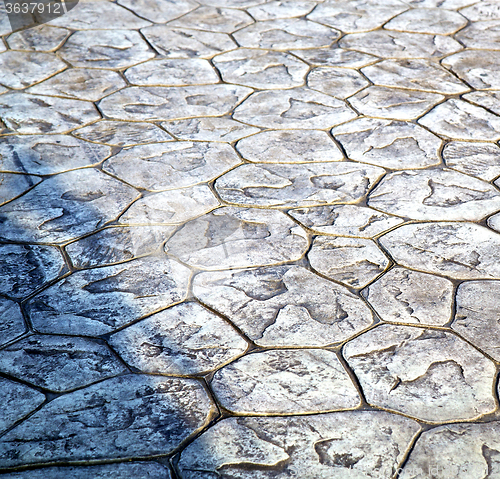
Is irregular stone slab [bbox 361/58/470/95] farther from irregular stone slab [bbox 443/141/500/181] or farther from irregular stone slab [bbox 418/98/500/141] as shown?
irregular stone slab [bbox 443/141/500/181]

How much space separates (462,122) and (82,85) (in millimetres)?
3372

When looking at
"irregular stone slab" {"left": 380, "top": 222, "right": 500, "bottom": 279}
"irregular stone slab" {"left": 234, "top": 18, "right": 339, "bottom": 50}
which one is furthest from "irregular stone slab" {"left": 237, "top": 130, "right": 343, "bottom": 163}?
"irregular stone slab" {"left": 234, "top": 18, "right": 339, "bottom": 50}

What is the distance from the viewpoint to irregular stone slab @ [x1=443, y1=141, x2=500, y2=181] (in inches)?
164

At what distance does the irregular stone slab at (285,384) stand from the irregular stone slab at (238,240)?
757 mm

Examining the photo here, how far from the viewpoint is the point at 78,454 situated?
2.31 meters

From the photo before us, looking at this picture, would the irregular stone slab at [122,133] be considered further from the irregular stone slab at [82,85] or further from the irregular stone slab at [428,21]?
the irregular stone slab at [428,21]

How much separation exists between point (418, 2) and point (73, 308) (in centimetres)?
592

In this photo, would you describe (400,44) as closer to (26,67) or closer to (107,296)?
(26,67)

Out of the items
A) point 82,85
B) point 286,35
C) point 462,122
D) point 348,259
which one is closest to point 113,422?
point 348,259

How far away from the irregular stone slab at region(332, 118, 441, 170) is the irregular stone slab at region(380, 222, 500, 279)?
79cm

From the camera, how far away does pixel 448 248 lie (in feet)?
11.4

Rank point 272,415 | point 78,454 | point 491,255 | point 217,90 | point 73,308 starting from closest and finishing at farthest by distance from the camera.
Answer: point 78,454, point 272,415, point 73,308, point 491,255, point 217,90

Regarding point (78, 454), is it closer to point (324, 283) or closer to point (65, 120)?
point (324, 283)

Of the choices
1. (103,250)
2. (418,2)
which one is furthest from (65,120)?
(418,2)
